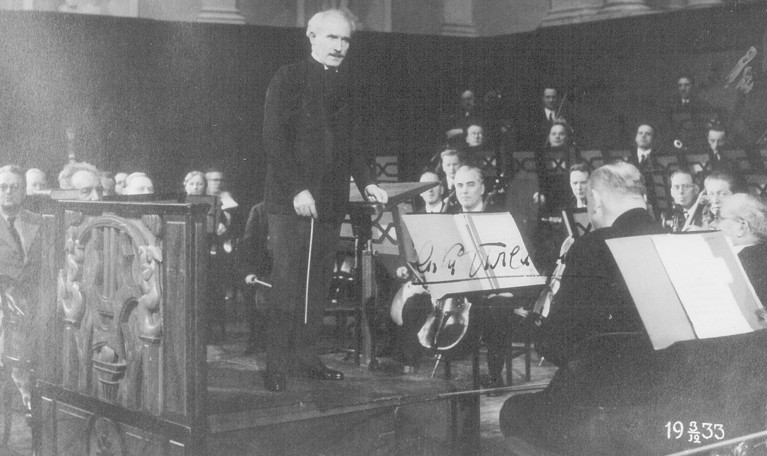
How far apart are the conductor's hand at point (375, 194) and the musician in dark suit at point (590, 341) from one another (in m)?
0.95

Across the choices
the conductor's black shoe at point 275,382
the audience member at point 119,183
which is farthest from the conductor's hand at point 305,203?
the audience member at point 119,183

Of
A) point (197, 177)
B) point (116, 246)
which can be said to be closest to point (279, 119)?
point (116, 246)

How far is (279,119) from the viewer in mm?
3123

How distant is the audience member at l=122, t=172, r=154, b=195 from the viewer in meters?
5.31

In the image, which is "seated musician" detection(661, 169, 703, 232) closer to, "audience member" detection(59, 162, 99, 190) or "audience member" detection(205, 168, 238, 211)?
"audience member" detection(205, 168, 238, 211)

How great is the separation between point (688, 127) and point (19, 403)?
500 centimetres

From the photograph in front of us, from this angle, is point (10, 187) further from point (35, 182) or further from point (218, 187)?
point (218, 187)

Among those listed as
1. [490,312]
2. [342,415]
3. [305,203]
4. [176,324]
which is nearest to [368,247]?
[490,312]

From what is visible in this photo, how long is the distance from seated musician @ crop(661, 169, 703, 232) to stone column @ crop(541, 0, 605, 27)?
11.3ft

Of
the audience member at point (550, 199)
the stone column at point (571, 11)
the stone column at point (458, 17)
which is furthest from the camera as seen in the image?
the stone column at point (571, 11)

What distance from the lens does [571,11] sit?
8.41 meters

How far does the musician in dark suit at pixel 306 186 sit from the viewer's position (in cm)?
311

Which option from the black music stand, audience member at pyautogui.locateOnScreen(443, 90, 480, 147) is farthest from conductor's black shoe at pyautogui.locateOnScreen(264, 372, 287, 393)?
audience member at pyautogui.locateOnScreen(443, 90, 480, 147)

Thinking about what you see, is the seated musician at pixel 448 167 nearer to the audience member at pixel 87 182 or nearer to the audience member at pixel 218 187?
the audience member at pixel 218 187
